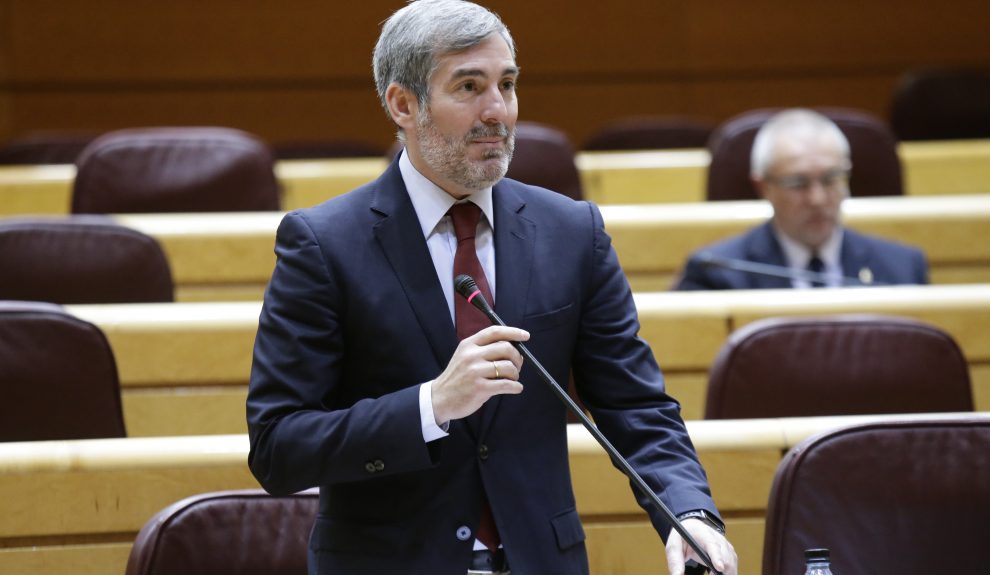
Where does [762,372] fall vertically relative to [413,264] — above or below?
below

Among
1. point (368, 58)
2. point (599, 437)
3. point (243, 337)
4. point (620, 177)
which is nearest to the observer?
point (599, 437)

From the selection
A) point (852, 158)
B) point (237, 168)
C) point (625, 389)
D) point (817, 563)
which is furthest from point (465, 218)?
point (852, 158)

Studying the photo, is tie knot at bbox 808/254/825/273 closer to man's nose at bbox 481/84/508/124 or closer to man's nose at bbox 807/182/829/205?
man's nose at bbox 807/182/829/205

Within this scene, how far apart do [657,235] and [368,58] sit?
3.46 feet

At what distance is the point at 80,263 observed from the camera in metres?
1.22

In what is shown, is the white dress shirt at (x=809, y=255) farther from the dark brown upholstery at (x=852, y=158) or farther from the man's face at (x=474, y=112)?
the man's face at (x=474, y=112)

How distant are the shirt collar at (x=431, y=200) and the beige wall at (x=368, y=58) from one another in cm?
172

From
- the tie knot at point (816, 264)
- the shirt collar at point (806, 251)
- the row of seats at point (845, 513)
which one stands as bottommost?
the tie knot at point (816, 264)

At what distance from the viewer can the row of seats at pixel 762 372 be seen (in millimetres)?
982

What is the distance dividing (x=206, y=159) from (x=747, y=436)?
0.84 m

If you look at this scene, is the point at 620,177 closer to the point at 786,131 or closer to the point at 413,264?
the point at 786,131

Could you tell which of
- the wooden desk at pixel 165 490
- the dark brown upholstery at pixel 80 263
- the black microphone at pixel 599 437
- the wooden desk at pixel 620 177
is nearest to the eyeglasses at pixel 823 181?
the wooden desk at pixel 620 177

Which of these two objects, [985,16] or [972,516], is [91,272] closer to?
[972,516]

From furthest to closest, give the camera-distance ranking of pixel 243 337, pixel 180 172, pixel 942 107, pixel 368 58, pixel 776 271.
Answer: pixel 368 58, pixel 942 107, pixel 180 172, pixel 776 271, pixel 243 337
